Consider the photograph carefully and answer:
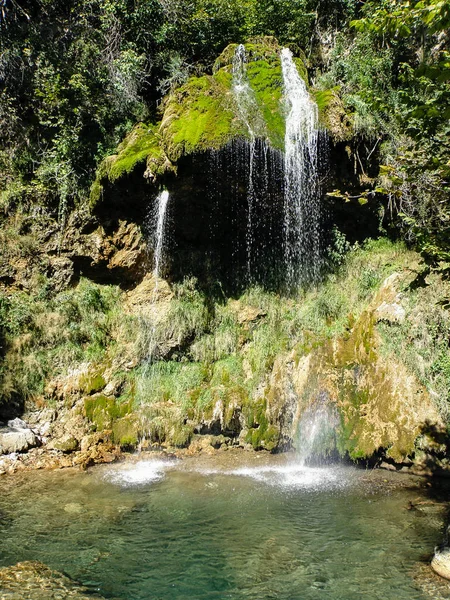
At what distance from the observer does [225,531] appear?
5.65 metres

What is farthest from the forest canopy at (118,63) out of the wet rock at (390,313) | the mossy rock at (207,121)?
the wet rock at (390,313)

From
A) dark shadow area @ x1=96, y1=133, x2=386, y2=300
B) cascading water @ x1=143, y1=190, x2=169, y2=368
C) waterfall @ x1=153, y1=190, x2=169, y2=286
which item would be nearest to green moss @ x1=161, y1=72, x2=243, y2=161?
dark shadow area @ x1=96, y1=133, x2=386, y2=300

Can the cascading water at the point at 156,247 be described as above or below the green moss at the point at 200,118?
below

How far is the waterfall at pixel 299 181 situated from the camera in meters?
9.48

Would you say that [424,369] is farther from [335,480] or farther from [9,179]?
[9,179]

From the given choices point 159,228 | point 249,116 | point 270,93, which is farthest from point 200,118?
point 159,228

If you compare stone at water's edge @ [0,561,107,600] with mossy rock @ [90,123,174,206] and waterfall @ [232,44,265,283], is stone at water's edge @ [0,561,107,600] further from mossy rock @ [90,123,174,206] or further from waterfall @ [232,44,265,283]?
waterfall @ [232,44,265,283]

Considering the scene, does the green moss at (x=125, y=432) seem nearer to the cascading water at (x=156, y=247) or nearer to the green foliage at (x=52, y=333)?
the green foliage at (x=52, y=333)

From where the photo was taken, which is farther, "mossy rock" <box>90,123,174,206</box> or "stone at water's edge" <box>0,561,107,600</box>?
"mossy rock" <box>90,123,174,206</box>

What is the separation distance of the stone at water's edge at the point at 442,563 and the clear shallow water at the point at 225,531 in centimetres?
21

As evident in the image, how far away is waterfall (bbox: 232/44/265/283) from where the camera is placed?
915 centimetres

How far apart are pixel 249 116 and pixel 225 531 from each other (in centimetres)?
739

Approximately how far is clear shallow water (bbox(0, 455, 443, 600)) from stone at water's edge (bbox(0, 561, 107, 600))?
0.63ft

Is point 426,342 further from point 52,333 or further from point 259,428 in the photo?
point 52,333
